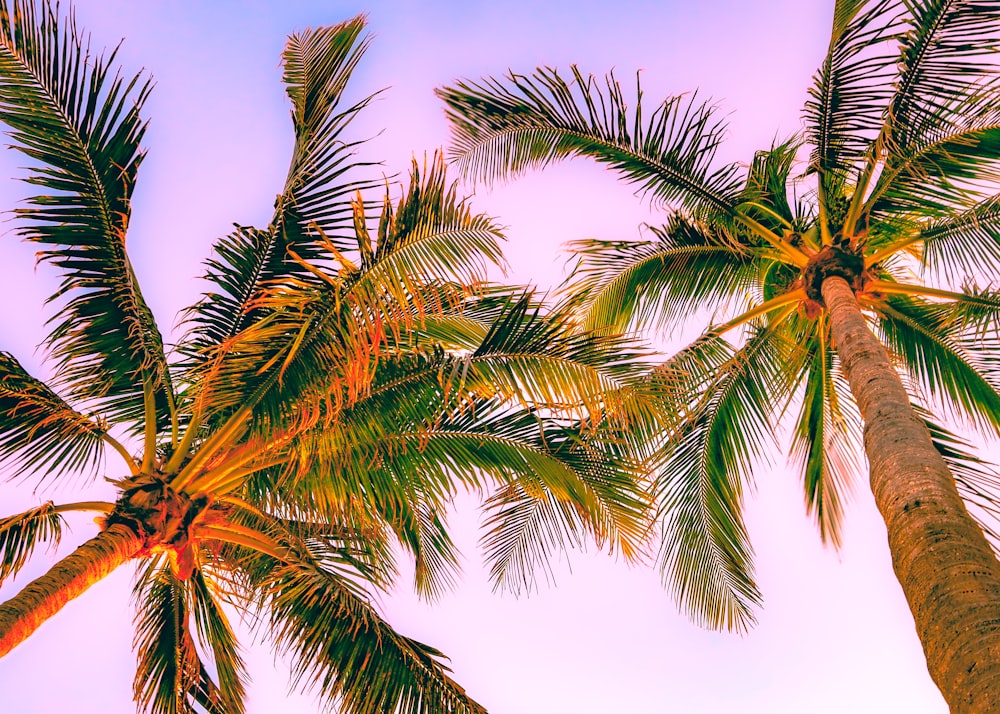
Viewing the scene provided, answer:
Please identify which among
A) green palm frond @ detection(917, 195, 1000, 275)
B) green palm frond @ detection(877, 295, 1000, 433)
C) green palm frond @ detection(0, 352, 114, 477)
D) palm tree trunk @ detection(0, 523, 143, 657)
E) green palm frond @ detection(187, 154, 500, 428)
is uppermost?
green palm frond @ detection(917, 195, 1000, 275)

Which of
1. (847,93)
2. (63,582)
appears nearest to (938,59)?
(847,93)

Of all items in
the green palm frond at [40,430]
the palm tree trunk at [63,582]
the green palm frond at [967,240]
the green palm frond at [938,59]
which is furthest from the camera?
the green palm frond at [967,240]

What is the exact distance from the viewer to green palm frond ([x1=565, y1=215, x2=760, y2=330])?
902cm

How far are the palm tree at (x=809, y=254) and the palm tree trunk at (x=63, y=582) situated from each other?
14.7ft

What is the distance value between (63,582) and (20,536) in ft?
4.10

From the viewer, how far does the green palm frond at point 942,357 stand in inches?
332

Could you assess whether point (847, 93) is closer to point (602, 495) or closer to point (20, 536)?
point (602, 495)

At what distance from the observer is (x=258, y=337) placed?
226 inches

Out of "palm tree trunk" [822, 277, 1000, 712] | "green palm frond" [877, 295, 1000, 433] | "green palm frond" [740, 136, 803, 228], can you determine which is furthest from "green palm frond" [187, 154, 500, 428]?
"green palm frond" [877, 295, 1000, 433]

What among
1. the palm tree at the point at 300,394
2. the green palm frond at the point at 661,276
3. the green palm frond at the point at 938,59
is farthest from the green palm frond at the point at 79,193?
the green palm frond at the point at 938,59

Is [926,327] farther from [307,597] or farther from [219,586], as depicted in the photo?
[219,586]

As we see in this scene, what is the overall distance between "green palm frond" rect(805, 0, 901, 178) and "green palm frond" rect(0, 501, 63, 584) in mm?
7540

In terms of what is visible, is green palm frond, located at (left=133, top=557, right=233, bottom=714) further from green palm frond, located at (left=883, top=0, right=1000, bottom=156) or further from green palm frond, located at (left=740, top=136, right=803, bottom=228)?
green palm frond, located at (left=883, top=0, right=1000, bottom=156)

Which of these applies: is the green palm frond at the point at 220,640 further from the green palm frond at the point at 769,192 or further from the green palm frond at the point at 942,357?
the green palm frond at the point at 942,357
